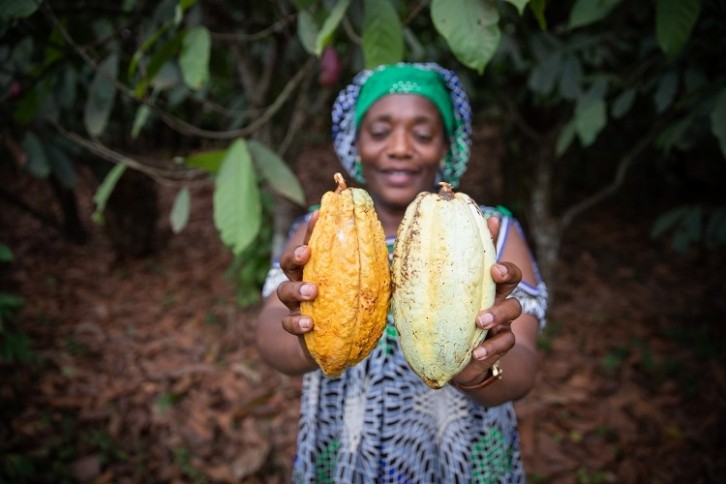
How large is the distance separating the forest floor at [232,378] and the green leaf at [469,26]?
1.68 metres

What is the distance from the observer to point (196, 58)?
1.08 m

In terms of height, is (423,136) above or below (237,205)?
above

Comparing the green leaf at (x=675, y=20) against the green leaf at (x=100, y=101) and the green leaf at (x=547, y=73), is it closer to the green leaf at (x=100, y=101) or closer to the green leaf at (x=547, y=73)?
the green leaf at (x=547, y=73)

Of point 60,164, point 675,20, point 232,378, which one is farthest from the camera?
point 232,378

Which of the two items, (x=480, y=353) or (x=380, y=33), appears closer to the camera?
(x=480, y=353)

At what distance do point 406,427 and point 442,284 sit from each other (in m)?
0.56

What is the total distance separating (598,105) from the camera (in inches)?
55.6

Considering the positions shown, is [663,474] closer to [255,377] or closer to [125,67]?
[255,377]

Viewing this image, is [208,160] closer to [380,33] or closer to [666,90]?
[380,33]

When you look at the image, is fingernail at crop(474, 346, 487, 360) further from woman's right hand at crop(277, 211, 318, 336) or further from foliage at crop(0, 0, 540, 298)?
foliage at crop(0, 0, 540, 298)

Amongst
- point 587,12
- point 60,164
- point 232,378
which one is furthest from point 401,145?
point 232,378

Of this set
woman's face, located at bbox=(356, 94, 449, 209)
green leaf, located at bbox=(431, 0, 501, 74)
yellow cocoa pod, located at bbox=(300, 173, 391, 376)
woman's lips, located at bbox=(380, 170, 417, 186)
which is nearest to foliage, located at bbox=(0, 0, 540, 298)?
green leaf, located at bbox=(431, 0, 501, 74)

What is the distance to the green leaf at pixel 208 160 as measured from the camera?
1148 millimetres

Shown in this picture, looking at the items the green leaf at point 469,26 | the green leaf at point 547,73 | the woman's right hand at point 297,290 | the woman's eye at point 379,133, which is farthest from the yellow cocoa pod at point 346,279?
the green leaf at point 547,73
